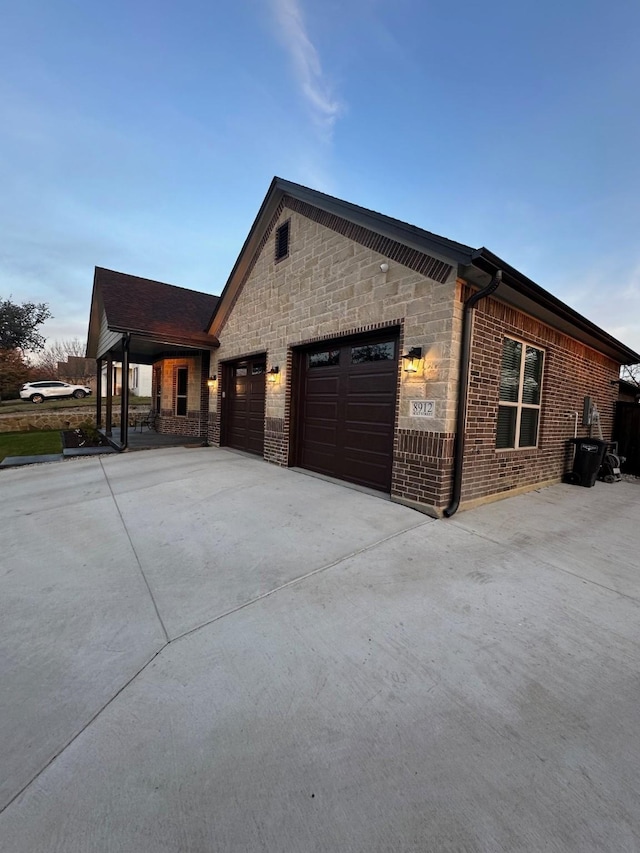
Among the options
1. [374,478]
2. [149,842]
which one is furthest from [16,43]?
[149,842]

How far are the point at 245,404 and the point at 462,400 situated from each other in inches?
252

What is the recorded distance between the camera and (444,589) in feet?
9.50

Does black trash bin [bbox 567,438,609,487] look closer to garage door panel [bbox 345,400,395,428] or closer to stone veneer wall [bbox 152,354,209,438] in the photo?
garage door panel [bbox 345,400,395,428]

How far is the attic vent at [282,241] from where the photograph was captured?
7.80 m

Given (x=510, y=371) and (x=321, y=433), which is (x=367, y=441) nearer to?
(x=321, y=433)

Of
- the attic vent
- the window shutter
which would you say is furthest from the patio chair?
the window shutter

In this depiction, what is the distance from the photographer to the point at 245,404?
31.6 feet

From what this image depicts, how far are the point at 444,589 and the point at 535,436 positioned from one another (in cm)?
494

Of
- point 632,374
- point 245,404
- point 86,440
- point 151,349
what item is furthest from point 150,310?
point 632,374

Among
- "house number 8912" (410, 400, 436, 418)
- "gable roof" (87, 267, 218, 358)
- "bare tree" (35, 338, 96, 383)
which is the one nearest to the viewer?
"house number 8912" (410, 400, 436, 418)

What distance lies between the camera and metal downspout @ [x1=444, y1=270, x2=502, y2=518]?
4570mm

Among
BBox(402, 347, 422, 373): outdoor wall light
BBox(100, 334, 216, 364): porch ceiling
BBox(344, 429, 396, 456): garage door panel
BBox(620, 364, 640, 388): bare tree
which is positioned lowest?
BBox(344, 429, 396, 456): garage door panel

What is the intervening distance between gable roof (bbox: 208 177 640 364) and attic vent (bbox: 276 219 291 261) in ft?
1.67

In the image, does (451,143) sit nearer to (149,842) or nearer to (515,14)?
(515,14)
